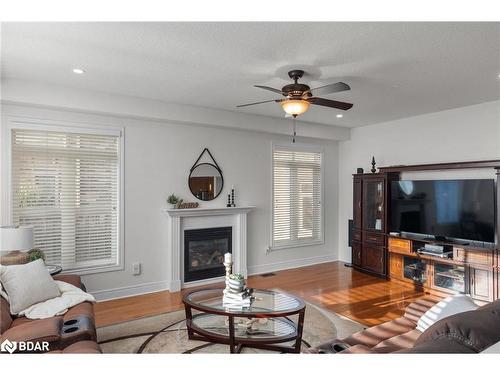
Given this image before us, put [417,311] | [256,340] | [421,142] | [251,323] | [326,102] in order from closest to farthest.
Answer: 1. [417,311]
2. [256,340]
3. [251,323]
4. [326,102]
5. [421,142]

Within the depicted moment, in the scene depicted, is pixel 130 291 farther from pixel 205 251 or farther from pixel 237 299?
pixel 237 299

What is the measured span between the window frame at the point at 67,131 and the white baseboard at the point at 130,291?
273 mm

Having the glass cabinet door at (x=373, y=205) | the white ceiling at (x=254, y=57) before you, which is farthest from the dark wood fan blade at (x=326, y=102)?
the glass cabinet door at (x=373, y=205)

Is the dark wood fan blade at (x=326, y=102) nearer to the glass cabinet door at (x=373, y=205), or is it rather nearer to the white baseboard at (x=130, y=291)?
the glass cabinet door at (x=373, y=205)

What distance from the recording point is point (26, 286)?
8.36 ft

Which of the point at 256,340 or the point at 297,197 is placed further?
the point at 297,197

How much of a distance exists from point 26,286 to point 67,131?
2006 mm

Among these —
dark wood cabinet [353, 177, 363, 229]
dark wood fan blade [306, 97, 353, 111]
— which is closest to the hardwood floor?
dark wood cabinet [353, 177, 363, 229]

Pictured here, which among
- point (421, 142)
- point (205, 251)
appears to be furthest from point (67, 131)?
point (421, 142)

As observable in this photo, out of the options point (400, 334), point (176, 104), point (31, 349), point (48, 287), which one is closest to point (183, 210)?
point (176, 104)

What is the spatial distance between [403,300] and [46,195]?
460cm

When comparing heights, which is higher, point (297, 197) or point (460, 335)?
point (297, 197)

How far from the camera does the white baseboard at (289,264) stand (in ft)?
17.6

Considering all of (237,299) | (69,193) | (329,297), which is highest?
(69,193)
